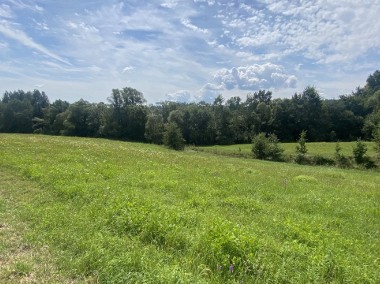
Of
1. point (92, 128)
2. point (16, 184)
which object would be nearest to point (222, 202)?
point (16, 184)

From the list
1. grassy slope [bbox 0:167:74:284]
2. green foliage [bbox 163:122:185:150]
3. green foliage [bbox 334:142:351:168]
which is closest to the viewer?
grassy slope [bbox 0:167:74:284]

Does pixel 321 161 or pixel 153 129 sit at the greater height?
pixel 153 129

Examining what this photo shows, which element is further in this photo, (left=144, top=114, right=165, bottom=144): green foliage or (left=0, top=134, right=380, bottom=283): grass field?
(left=144, top=114, right=165, bottom=144): green foliage

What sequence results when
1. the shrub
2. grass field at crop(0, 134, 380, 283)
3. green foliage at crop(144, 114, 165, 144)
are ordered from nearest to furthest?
grass field at crop(0, 134, 380, 283), the shrub, green foliage at crop(144, 114, 165, 144)

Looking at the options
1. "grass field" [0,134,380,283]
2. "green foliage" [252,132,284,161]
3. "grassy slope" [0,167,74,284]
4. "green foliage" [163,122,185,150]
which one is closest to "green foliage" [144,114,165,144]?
"green foliage" [163,122,185,150]

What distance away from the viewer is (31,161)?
16344mm

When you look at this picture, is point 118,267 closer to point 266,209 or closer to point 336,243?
point 336,243

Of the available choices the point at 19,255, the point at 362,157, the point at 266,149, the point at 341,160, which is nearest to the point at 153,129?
the point at 266,149

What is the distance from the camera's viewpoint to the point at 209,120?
95.9 meters

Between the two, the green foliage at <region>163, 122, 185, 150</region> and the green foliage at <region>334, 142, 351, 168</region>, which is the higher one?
the green foliage at <region>163, 122, 185, 150</region>

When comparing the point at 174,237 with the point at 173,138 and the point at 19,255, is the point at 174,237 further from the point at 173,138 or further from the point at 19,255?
the point at 173,138

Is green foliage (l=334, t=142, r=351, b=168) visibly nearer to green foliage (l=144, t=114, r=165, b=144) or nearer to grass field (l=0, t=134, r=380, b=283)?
grass field (l=0, t=134, r=380, b=283)

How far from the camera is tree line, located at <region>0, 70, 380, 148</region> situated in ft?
295

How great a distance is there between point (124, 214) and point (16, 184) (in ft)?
21.2
